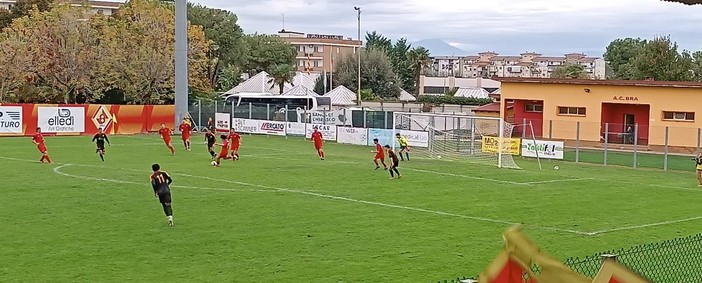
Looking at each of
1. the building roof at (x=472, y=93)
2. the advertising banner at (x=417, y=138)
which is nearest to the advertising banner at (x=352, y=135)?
the advertising banner at (x=417, y=138)

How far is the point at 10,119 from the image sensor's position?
2185 inches

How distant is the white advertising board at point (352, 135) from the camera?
54875 mm

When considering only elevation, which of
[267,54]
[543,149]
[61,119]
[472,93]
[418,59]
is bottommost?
[543,149]

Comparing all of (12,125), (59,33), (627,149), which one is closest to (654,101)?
(627,149)

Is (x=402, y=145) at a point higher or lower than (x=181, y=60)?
lower

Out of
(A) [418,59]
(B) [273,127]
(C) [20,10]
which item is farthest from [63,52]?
(A) [418,59]

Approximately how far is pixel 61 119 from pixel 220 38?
2098 inches

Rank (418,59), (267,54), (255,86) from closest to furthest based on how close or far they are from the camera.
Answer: (255,86) < (418,59) < (267,54)

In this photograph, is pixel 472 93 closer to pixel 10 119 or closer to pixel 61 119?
pixel 61 119

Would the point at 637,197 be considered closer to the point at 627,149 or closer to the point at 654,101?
the point at 627,149

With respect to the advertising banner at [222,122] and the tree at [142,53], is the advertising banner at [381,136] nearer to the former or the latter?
the advertising banner at [222,122]

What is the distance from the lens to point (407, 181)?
3234cm

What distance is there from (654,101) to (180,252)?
4299cm

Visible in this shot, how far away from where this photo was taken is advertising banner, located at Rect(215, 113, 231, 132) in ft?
209
